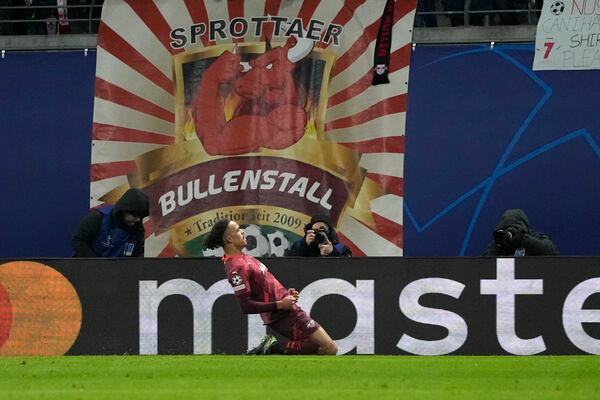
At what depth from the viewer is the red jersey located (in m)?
12.6

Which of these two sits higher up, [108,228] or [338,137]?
[338,137]

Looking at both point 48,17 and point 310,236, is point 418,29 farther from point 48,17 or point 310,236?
point 48,17

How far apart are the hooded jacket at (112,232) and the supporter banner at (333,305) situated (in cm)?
58

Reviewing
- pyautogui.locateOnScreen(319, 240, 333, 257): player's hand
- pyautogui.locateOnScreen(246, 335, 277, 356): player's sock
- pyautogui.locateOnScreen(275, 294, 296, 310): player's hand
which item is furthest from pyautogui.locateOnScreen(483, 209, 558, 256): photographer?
pyautogui.locateOnScreen(246, 335, 277, 356): player's sock

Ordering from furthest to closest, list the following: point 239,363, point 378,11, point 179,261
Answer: point 378,11 → point 179,261 → point 239,363

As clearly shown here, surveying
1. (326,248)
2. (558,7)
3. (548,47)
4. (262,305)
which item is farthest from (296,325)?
(558,7)

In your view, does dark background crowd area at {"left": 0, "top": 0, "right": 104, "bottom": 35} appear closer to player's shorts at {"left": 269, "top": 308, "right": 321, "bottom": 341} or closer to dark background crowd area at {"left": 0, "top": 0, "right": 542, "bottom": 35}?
dark background crowd area at {"left": 0, "top": 0, "right": 542, "bottom": 35}

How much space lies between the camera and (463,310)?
13.5 m

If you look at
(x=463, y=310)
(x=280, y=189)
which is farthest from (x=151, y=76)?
(x=463, y=310)

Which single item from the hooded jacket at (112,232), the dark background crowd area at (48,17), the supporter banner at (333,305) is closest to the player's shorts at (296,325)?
the supporter banner at (333,305)

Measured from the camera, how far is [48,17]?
1711cm

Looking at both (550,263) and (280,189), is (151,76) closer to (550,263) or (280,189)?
(280,189)

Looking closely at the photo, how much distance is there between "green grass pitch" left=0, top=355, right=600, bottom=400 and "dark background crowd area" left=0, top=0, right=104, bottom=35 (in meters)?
5.53

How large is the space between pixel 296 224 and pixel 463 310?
2.93m
